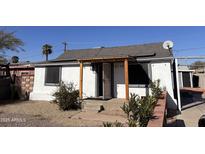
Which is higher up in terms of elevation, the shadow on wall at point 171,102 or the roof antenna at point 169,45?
the roof antenna at point 169,45

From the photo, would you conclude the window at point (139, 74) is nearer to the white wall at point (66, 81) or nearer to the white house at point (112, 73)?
the white house at point (112, 73)

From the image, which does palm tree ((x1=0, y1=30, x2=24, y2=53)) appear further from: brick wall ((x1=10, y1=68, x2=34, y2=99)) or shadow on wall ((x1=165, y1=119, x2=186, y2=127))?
shadow on wall ((x1=165, y1=119, x2=186, y2=127))

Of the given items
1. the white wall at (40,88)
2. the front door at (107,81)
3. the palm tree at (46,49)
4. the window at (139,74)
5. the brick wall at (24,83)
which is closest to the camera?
the window at (139,74)

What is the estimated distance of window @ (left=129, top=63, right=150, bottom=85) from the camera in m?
10.4

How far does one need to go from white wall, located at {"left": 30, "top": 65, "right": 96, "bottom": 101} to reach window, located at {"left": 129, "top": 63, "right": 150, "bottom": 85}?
8.44ft

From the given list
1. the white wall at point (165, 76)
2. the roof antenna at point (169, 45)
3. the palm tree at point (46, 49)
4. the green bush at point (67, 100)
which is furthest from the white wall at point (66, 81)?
the palm tree at point (46, 49)

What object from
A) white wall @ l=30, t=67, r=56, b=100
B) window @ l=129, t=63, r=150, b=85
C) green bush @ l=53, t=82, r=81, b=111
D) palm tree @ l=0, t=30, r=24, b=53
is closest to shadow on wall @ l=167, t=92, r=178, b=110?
window @ l=129, t=63, r=150, b=85

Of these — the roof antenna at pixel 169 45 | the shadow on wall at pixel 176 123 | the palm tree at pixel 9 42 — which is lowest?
the shadow on wall at pixel 176 123

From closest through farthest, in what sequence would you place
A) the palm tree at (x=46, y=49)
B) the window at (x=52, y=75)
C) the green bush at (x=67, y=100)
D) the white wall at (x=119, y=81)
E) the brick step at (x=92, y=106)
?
1. the brick step at (x=92, y=106)
2. the green bush at (x=67, y=100)
3. the white wall at (x=119, y=81)
4. the window at (x=52, y=75)
5. the palm tree at (x=46, y=49)

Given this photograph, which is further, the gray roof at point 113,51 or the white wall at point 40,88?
the white wall at point 40,88

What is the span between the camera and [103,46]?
52.7ft

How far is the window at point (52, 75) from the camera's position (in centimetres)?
1266

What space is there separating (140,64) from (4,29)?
15077 mm
